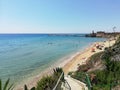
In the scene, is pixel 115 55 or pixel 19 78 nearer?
pixel 115 55

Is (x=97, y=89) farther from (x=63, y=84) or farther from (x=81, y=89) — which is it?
(x=63, y=84)

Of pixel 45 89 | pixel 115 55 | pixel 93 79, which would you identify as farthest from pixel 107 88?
pixel 115 55

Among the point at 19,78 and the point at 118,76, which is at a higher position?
the point at 118,76

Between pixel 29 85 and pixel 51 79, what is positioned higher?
pixel 51 79

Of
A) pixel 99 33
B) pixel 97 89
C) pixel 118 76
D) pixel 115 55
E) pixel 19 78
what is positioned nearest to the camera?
pixel 97 89

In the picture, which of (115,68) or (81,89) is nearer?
(81,89)

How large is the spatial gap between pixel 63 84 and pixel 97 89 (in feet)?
6.29

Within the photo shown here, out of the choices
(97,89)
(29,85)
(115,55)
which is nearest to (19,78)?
(29,85)

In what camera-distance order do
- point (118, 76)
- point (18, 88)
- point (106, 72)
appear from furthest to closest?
point (18, 88) < point (106, 72) < point (118, 76)

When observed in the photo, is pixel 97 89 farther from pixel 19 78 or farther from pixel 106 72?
pixel 19 78

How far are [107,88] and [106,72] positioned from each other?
2959mm

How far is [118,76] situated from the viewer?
14.4 m

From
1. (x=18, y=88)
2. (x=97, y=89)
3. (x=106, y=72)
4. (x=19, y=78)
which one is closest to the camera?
(x=97, y=89)

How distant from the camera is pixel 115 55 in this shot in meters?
19.8
